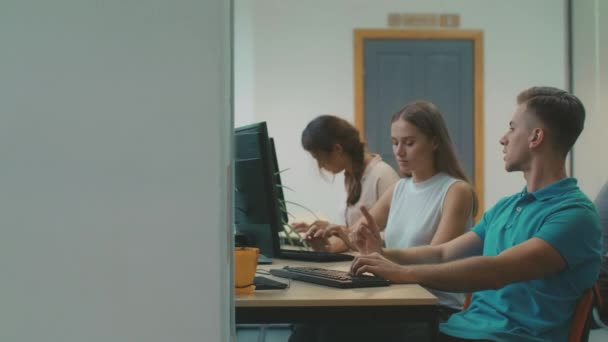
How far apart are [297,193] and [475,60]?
6.37 feet

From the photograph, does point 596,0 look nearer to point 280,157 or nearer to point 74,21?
point 280,157

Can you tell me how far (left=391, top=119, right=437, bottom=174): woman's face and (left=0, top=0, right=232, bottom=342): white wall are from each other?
5.40 feet

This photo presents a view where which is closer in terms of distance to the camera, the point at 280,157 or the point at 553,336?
the point at 553,336

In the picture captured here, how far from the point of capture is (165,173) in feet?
2.03

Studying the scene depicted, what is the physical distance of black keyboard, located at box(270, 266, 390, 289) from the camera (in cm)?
149

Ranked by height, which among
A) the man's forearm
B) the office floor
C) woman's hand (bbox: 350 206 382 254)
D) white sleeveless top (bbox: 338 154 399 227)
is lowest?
the office floor

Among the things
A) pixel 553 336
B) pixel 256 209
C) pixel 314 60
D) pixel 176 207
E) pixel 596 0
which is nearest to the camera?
pixel 176 207

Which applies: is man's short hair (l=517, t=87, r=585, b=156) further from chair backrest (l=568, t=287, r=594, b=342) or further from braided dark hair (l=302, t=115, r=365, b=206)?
braided dark hair (l=302, t=115, r=365, b=206)

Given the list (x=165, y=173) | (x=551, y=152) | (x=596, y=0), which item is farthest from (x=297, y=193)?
(x=165, y=173)

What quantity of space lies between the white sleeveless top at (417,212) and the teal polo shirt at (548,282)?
50cm

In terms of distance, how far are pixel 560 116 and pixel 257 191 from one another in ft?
2.79

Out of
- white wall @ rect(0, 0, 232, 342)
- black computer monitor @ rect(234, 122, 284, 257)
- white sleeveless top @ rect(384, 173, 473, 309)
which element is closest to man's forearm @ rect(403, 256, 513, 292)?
black computer monitor @ rect(234, 122, 284, 257)

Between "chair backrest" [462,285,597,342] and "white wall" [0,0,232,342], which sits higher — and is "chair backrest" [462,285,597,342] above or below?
below

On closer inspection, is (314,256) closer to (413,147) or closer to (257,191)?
(257,191)
